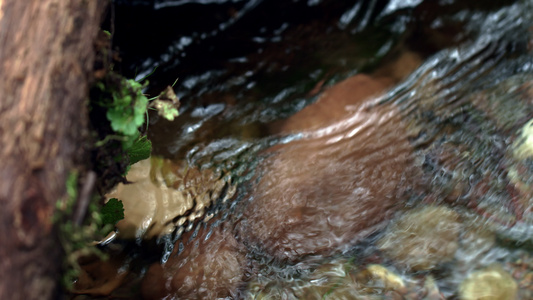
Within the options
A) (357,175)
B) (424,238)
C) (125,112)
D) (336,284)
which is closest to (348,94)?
(357,175)

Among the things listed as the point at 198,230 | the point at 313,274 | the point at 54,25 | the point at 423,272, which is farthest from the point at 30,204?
the point at 423,272

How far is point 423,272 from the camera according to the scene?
7.04ft

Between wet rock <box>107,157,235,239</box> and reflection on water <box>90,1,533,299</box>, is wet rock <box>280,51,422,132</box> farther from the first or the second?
wet rock <box>107,157,235,239</box>

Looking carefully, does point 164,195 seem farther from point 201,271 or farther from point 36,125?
point 36,125

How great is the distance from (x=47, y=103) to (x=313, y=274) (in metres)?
1.51

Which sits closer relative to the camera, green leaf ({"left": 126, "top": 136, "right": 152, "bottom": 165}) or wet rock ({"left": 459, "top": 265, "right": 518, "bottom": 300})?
wet rock ({"left": 459, "top": 265, "right": 518, "bottom": 300})

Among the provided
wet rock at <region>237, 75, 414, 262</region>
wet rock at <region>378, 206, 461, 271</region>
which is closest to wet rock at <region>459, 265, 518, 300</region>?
wet rock at <region>378, 206, 461, 271</region>

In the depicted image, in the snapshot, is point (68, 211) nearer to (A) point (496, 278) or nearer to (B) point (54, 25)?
(B) point (54, 25)

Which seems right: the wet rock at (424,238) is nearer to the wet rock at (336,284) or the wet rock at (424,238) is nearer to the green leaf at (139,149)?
the wet rock at (336,284)

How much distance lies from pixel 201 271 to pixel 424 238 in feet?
3.98

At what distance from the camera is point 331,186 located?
2.54 meters

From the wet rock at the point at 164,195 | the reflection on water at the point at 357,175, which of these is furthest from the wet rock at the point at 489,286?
the wet rock at the point at 164,195

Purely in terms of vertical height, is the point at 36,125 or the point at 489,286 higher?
the point at 36,125

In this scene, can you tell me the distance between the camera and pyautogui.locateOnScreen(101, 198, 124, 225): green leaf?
2.14 meters
